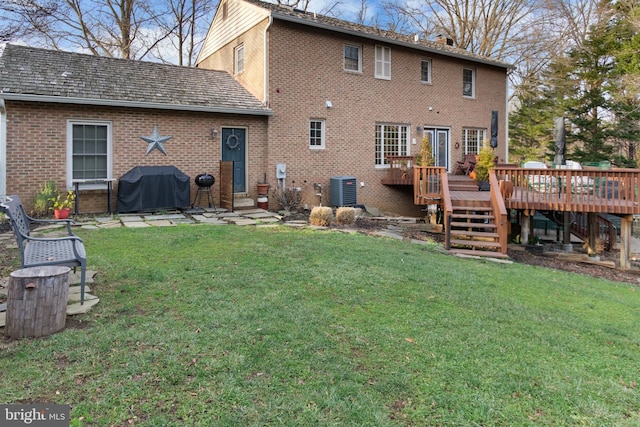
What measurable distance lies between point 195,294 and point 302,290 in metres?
1.18

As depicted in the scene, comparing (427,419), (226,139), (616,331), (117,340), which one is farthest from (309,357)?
(226,139)

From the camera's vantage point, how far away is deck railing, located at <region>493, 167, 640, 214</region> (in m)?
9.64

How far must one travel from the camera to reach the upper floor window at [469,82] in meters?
18.3

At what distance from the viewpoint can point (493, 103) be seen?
19141 millimetres

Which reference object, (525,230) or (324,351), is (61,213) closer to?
(324,351)

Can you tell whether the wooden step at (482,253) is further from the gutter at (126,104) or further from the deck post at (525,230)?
the gutter at (126,104)

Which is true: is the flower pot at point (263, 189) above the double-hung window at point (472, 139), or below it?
below

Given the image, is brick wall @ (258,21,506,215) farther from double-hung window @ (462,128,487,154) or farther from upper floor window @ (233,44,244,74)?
upper floor window @ (233,44,244,74)

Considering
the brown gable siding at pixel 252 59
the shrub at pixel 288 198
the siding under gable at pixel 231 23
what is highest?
the siding under gable at pixel 231 23

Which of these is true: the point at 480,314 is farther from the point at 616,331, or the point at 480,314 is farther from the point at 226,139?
the point at 226,139

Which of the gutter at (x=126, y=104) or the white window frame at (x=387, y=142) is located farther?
the white window frame at (x=387, y=142)

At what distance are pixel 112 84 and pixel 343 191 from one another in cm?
732

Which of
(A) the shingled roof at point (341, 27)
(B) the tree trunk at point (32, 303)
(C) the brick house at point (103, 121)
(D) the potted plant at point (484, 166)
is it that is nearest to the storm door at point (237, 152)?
(C) the brick house at point (103, 121)

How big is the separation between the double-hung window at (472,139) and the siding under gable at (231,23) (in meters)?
9.84
